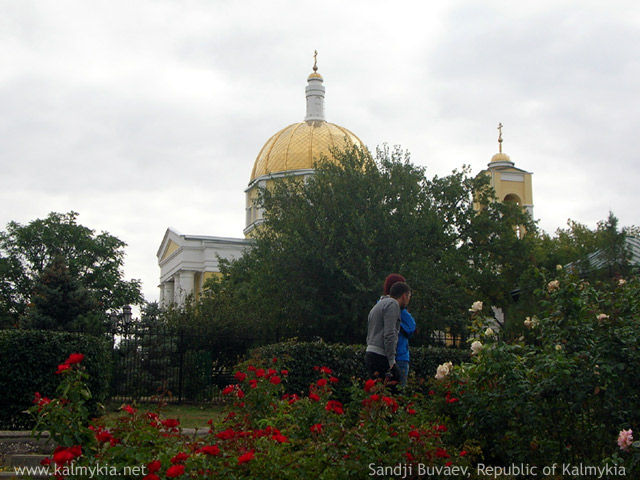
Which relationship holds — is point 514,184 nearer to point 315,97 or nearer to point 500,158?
point 500,158

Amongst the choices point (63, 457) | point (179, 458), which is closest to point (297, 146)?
point (179, 458)

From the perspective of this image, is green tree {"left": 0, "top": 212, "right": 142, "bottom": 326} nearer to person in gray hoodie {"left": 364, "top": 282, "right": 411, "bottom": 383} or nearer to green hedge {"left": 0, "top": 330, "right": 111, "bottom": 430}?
green hedge {"left": 0, "top": 330, "right": 111, "bottom": 430}

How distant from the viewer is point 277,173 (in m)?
44.8

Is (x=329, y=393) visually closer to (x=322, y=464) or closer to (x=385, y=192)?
(x=322, y=464)

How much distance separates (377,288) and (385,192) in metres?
Answer: 3.05

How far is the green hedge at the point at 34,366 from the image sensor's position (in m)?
10.8

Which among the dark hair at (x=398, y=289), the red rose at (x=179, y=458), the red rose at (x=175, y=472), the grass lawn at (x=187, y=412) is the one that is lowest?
the grass lawn at (x=187, y=412)

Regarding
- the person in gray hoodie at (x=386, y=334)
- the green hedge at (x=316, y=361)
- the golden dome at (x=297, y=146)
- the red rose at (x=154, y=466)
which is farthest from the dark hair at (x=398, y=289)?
the golden dome at (x=297, y=146)

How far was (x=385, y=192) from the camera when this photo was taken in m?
19.5

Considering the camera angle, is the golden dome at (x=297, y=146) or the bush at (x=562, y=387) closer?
the bush at (x=562, y=387)

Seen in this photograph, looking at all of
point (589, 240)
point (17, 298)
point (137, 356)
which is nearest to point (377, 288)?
point (137, 356)

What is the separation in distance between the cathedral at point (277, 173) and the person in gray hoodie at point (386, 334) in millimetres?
36785

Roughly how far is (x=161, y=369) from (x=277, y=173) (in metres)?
29.1

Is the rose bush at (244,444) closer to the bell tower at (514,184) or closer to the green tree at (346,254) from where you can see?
the green tree at (346,254)
